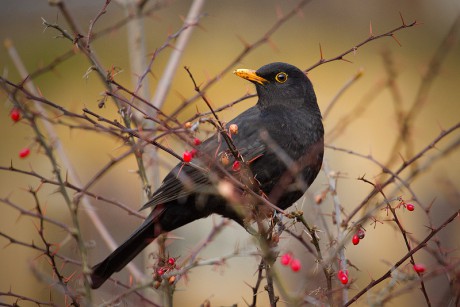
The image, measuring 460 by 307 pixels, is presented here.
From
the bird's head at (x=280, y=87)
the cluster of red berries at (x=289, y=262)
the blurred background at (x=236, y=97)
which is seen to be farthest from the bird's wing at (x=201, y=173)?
the blurred background at (x=236, y=97)

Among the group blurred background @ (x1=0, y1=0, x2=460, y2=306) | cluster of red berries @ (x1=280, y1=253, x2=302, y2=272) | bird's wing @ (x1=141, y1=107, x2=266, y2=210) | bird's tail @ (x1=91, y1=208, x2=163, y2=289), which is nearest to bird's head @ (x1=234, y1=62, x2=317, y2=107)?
bird's wing @ (x1=141, y1=107, x2=266, y2=210)

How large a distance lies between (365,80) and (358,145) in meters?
0.70

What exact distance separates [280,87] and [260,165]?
2.14 ft

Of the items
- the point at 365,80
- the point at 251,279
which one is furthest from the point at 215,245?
the point at 365,80

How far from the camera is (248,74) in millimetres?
4707

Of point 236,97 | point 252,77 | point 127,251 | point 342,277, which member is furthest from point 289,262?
point 236,97

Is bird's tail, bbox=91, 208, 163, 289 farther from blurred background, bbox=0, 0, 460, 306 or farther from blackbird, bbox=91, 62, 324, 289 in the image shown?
blurred background, bbox=0, 0, 460, 306

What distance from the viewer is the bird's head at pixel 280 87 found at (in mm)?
4762

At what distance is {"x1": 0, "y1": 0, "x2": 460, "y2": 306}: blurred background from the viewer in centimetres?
743

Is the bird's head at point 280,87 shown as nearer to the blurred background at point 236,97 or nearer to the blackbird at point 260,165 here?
the blackbird at point 260,165

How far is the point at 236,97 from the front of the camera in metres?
7.84

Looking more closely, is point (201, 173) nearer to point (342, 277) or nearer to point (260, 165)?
point (260, 165)

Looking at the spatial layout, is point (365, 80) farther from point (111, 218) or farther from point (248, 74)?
point (248, 74)

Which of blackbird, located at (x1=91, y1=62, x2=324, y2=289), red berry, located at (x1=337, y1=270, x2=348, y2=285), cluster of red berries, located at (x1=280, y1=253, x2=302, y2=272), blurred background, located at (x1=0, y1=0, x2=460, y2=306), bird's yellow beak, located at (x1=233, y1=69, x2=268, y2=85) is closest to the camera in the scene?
red berry, located at (x1=337, y1=270, x2=348, y2=285)
